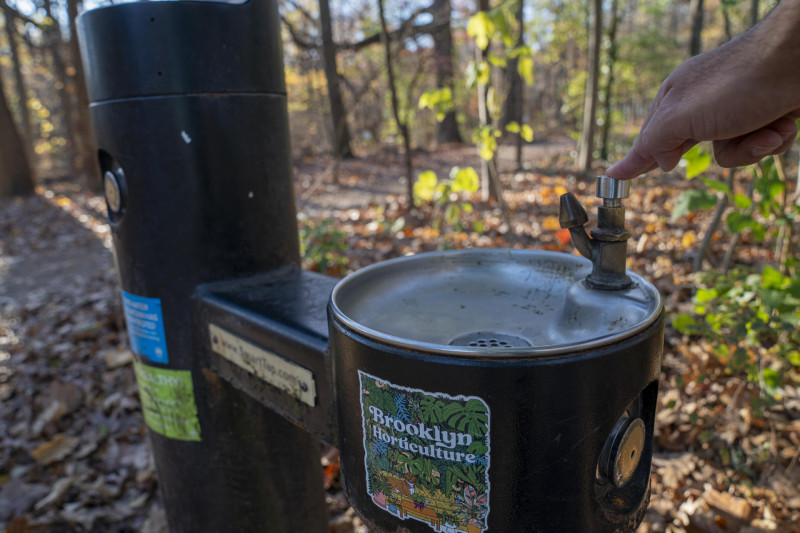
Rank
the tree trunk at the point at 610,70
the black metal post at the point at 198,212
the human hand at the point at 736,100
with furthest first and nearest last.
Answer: the tree trunk at the point at 610,70, the black metal post at the point at 198,212, the human hand at the point at 736,100

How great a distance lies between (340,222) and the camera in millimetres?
6344

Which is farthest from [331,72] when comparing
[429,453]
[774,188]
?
[429,453]

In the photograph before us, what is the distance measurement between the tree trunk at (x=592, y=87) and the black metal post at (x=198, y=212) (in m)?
6.87

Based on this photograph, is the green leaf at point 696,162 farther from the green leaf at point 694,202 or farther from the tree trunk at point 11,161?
the tree trunk at point 11,161

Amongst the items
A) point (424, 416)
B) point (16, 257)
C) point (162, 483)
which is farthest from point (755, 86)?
point (16, 257)

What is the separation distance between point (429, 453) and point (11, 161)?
1330 cm

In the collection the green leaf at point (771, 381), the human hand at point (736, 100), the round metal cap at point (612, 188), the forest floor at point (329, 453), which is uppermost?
the human hand at point (736, 100)

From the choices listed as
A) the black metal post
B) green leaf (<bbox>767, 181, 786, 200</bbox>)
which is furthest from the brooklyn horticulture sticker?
green leaf (<bbox>767, 181, 786, 200</bbox>)

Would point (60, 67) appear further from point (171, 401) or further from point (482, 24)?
point (171, 401)

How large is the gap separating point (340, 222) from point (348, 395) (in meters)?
5.40

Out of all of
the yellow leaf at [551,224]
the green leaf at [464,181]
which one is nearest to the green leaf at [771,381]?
the green leaf at [464,181]

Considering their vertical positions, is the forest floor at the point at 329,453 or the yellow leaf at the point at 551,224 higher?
the yellow leaf at the point at 551,224

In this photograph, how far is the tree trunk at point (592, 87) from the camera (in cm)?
736

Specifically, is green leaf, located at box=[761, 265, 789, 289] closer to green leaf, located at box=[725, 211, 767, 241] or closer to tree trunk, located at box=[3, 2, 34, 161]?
green leaf, located at box=[725, 211, 767, 241]
